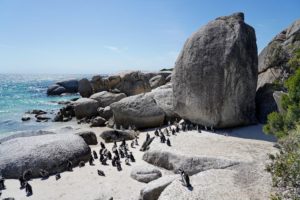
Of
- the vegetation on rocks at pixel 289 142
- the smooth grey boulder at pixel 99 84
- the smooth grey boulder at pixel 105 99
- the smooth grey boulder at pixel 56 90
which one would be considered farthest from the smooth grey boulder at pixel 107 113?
the smooth grey boulder at pixel 56 90

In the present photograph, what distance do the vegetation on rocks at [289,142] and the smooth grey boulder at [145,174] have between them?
529cm

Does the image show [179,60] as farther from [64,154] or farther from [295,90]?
[295,90]

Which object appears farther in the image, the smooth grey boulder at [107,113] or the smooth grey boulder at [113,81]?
the smooth grey boulder at [113,81]

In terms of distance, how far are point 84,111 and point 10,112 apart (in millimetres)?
17120

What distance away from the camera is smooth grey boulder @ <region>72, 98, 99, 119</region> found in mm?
37531

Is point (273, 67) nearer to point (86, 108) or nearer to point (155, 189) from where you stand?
point (155, 189)

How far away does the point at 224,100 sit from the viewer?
824 inches

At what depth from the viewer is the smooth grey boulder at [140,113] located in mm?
27172

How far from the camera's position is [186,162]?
48.1ft

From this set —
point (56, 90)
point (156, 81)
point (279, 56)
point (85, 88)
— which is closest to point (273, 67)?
point (279, 56)

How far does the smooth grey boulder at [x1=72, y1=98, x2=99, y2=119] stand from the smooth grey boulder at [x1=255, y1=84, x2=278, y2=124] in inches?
795

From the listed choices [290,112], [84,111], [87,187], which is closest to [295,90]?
[290,112]

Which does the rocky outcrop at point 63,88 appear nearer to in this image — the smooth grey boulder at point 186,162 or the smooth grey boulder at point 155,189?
the smooth grey boulder at point 186,162

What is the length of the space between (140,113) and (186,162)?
42.5 feet
